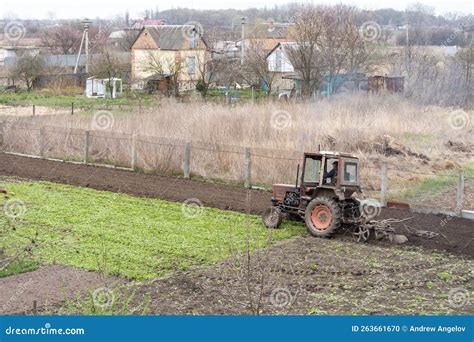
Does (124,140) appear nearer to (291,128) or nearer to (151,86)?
(291,128)

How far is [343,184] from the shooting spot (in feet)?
50.9

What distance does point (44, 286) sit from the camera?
1194cm

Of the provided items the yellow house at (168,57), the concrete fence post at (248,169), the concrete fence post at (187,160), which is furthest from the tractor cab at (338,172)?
the yellow house at (168,57)

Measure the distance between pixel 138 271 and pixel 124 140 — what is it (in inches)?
470

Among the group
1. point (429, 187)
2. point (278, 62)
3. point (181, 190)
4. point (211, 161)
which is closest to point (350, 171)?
point (429, 187)

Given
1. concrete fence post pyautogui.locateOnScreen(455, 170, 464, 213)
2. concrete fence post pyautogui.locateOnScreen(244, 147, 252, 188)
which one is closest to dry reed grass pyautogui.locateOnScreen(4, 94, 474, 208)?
concrete fence post pyautogui.locateOnScreen(244, 147, 252, 188)

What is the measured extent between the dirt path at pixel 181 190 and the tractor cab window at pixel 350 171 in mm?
1483

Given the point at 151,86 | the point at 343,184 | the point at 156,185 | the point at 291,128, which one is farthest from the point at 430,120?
the point at 151,86

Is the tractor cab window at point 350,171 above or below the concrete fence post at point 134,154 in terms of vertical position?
above

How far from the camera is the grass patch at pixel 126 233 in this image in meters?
13.5

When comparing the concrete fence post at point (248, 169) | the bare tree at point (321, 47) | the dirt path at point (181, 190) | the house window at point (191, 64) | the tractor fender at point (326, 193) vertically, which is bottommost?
the dirt path at point (181, 190)

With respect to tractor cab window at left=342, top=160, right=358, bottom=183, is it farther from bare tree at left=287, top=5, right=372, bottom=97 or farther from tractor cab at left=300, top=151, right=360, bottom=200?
bare tree at left=287, top=5, right=372, bottom=97

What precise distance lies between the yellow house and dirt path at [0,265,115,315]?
33.1m

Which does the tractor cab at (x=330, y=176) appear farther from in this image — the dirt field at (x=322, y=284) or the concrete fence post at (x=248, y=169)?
the concrete fence post at (x=248, y=169)
